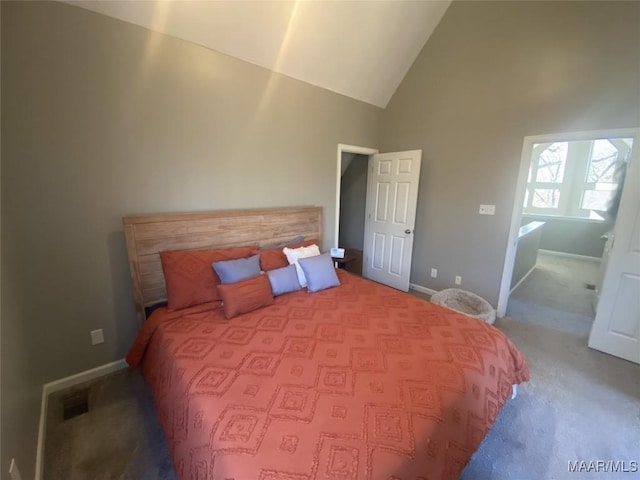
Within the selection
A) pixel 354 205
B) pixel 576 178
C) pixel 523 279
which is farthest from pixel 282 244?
pixel 576 178

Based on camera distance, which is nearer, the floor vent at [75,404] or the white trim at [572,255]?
the floor vent at [75,404]

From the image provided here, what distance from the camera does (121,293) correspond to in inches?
84.3

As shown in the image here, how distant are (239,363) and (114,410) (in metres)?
1.14

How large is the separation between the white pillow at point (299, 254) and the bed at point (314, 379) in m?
0.19

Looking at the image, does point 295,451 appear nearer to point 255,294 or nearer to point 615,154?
point 255,294

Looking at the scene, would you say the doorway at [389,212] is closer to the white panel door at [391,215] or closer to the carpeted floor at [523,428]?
the white panel door at [391,215]

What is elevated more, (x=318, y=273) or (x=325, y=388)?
(x=318, y=273)

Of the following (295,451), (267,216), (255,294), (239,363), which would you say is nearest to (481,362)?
(295,451)

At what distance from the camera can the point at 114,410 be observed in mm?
1824

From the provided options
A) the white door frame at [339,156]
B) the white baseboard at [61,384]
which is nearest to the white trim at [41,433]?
the white baseboard at [61,384]

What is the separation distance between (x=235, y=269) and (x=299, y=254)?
2.30ft

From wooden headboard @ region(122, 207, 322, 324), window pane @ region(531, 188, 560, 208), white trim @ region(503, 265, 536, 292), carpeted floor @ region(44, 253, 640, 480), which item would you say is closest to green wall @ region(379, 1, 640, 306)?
white trim @ region(503, 265, 536, 292)

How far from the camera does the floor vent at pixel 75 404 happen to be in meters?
1.79

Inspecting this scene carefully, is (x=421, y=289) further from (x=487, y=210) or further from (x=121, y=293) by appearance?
(x=121, y=293)
